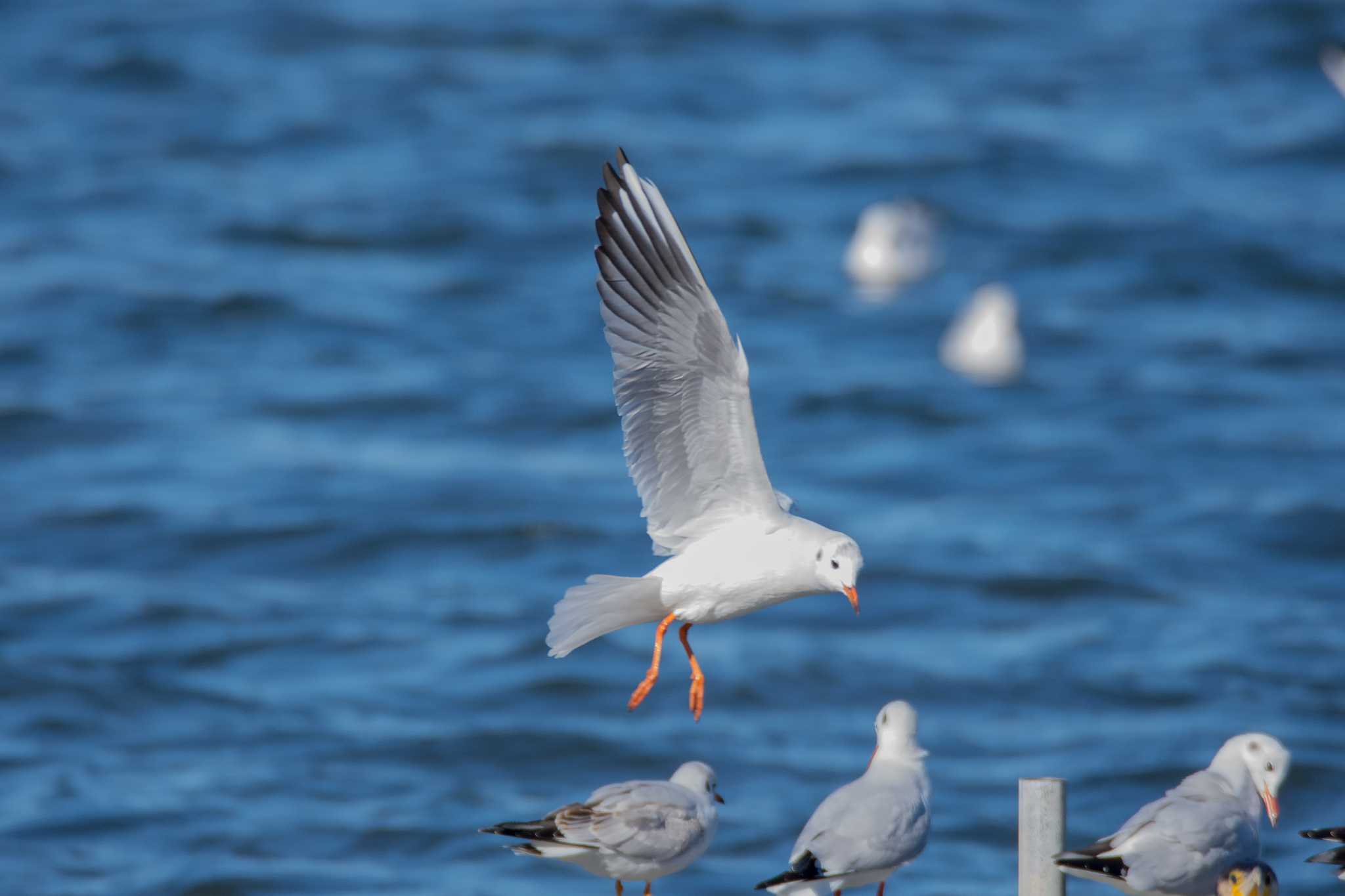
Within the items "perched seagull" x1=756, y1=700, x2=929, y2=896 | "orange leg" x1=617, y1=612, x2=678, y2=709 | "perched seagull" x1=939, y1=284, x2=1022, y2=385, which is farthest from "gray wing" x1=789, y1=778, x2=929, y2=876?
"perched seagull" x1=939, y1=284, x2=1022, y2=385

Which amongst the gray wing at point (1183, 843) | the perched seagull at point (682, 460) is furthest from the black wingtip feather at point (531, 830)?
the gray wing at point (1183, 843)

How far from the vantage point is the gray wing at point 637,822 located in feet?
18.2

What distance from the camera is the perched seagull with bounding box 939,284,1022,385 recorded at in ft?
59.2

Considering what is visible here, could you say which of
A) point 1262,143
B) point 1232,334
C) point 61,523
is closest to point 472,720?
point 61,523

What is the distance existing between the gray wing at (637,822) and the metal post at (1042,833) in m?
0.96

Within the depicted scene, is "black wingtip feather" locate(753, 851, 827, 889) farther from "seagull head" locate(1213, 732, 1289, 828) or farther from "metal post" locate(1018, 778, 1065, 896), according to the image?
"seagull head" locate(1213, 732, 1289, 828)

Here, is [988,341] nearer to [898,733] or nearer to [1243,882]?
[898,733]

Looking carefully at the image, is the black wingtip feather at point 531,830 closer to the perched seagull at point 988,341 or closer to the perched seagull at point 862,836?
the perched seagull at point 862,836

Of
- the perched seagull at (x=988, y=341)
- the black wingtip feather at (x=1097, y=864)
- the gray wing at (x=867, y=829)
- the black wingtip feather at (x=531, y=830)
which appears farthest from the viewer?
the perched seagull at (x=988, y=341)

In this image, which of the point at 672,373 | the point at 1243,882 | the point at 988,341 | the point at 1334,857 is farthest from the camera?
the point at 988,341

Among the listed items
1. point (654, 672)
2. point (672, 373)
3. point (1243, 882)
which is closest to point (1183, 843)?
point (1243, 882)

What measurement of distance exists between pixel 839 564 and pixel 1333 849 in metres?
1.58

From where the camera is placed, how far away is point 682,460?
19.9 ft

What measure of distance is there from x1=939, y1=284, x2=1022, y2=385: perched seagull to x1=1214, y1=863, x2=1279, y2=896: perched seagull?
12803 mm
